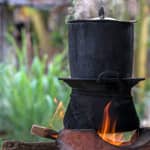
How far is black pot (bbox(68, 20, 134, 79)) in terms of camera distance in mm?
2809

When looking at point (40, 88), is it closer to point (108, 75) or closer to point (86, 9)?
point (86, 9)

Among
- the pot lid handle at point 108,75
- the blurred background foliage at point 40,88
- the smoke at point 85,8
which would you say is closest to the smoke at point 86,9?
the smoke at point 85,8

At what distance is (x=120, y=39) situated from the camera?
2842 mm

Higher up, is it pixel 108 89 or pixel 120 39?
pixel 120 39

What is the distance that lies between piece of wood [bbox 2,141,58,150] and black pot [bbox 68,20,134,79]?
477 millimetres

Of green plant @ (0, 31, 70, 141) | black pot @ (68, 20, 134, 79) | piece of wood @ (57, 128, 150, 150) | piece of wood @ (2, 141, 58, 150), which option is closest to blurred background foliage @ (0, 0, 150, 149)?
green plant @ (0, 31, 70, 141)

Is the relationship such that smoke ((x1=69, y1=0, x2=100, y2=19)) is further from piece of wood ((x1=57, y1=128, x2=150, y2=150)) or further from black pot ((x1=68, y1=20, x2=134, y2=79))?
piece of wood ((x1=57, y1=128, x2=150, y2=150))

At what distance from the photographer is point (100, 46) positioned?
281 centimetres

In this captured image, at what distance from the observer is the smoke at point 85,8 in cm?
341

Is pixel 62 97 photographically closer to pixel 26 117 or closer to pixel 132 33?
pixel 26 117

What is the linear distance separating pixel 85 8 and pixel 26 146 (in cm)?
109

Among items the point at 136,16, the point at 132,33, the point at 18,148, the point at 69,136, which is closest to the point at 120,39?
the point at 132,33

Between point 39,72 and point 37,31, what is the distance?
4.10 meters

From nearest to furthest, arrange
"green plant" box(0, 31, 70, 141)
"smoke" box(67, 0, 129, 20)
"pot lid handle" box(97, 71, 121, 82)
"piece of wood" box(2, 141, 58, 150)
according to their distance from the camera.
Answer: "pot lid handle" box(97, 71, 121, 82) → "piece of wood" box(2, 141, 58, 150) → "smoke" box(67, 0, 129, 20) → "green plant" box(0, 31, 70, 141)
